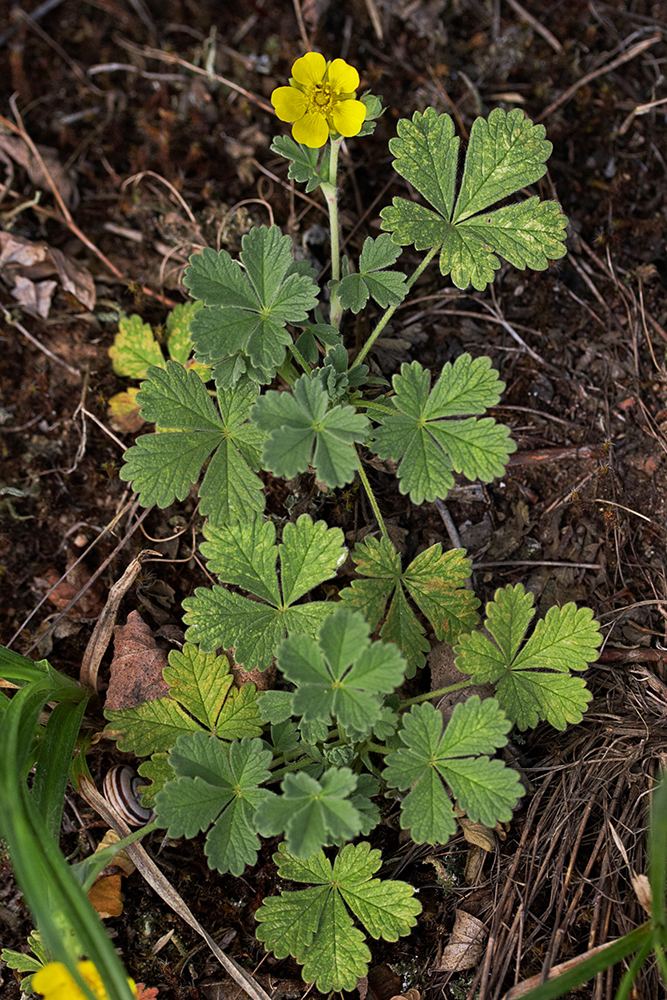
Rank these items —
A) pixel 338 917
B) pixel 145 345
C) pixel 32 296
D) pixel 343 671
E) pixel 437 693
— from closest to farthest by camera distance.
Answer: pixel 343 671 < pixel 338 917 < pixel 437 693 < pixel 145 345 < pixel 32 296

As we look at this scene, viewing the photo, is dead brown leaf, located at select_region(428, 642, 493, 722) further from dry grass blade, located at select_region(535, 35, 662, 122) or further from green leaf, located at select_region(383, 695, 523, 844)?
dry grass blade, located at select_region(535, 35, 662, 122)

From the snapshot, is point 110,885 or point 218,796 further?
point 110,885

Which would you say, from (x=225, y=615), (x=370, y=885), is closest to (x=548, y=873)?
(x=370, y=885)

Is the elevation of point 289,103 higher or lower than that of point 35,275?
higher

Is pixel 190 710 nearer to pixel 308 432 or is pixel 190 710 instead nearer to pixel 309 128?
pixel 308 432

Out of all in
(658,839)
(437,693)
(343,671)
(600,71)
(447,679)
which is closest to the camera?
(658,839)

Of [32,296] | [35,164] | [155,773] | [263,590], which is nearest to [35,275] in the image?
A: [32,296]

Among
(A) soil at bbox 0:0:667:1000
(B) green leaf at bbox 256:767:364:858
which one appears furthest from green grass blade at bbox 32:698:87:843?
(B) green leaf at bbox 256:767:364:858

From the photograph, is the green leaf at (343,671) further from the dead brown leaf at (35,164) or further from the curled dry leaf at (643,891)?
the dead brown leaf at (35,164)
